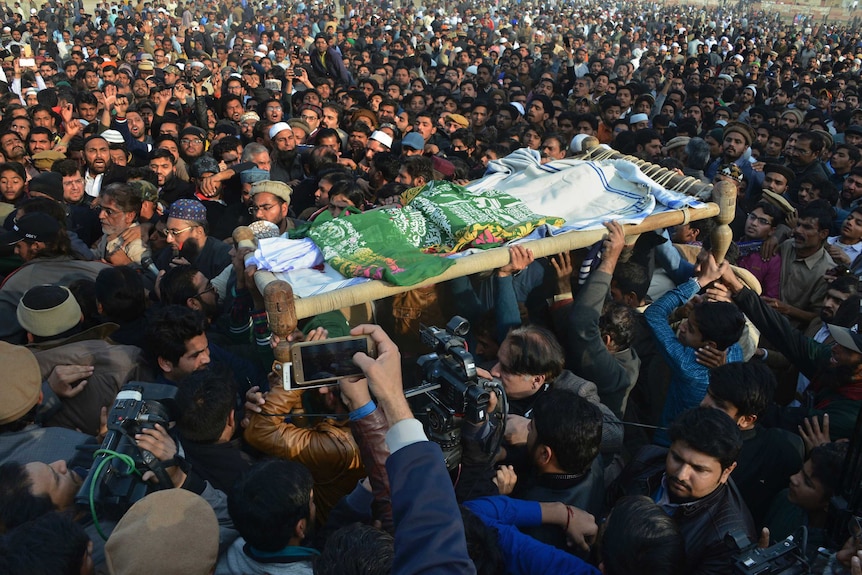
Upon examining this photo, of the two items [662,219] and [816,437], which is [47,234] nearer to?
[662,219]

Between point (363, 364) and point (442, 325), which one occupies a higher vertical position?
point (363, 364)

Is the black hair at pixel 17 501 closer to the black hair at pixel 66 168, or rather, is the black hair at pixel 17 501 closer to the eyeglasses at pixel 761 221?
the black hair at pixel 66 168

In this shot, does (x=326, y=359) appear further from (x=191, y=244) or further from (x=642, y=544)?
(x=191, y=244)

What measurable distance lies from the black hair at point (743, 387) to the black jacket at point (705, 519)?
0.28m

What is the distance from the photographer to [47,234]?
3.66m

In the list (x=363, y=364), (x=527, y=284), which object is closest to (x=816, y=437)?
(x=527, y=284)

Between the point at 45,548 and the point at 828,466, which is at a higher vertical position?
the point at 45,548

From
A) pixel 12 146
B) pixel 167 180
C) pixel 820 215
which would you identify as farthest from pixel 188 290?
pixel 820 215

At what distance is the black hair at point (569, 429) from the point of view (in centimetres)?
209

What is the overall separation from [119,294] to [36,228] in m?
0.95

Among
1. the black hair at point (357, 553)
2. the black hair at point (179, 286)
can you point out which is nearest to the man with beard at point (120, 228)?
the black hair at point (179, 286)

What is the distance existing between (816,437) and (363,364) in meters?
1.97

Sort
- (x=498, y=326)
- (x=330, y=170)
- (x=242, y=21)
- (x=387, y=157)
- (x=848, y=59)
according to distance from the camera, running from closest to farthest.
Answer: (x=498, y=326) < (x=330, y=170) < (x=387, y=157) < (x=848, y=59) < (x=242, y=21)

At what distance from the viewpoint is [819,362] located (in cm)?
300
